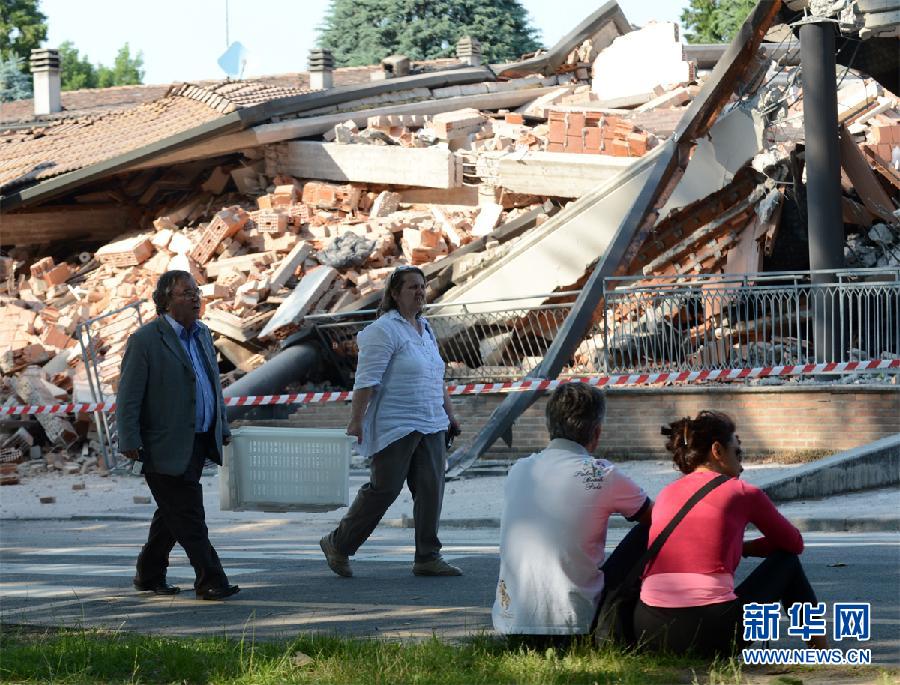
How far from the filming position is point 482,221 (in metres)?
22.5

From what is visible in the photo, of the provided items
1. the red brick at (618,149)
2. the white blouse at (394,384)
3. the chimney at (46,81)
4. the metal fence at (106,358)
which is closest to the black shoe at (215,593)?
the white blouse at (394,384)

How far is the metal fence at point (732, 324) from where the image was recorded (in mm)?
15945

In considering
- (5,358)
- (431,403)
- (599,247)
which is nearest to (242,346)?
(5,358)

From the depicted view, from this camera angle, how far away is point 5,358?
20.6 meters

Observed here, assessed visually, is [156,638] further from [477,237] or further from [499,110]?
[499,110]

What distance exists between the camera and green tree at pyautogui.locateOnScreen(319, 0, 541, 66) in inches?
2306

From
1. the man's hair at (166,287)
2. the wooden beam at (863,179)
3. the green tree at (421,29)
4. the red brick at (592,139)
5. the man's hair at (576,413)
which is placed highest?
the green tree at (421,29)

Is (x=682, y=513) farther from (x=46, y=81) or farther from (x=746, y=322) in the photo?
(x=46, y=81)

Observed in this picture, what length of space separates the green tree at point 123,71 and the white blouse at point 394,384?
84568 mm

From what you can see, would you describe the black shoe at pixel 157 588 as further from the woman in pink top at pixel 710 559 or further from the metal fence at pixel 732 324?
the metal fence at pixel 732 324

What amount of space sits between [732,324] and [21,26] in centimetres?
6190

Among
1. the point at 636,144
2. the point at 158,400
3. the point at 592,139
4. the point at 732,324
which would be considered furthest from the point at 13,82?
the point at 158,400

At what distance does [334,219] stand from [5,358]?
6052mm

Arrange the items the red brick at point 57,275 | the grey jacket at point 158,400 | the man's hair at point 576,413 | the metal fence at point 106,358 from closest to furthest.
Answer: the man's hair at point 576,413, the grey jacket at point 158,400, the metal fence at point 106,358, the red brick at point 57,275
